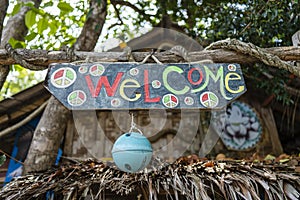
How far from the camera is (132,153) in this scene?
185 cm

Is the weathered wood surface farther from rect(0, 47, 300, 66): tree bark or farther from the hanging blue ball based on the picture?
the hanging blue ball

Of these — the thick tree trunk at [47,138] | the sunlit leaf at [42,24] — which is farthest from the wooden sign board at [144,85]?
the thick tree trunk at [47,138]

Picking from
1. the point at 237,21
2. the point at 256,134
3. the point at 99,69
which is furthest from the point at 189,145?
the point at 99,69

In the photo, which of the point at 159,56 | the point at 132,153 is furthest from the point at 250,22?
the point at 132,153

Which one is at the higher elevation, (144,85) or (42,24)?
(42,24)

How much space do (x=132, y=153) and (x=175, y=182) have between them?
609 mm

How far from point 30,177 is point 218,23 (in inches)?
115

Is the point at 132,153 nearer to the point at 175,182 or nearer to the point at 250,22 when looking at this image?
the point at 175,182

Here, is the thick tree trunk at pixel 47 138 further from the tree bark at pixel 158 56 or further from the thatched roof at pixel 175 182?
the tree bark at pixel 158 56

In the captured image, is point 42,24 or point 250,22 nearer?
point 42,24

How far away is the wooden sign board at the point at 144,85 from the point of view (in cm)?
184

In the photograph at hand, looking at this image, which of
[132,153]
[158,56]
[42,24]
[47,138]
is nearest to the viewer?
[132,153]

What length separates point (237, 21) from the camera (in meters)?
3.88

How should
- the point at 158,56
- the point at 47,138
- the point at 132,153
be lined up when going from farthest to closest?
the point at 47,138
the point at 158,56
the point at 132,153
